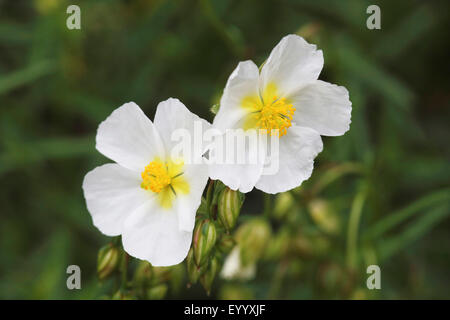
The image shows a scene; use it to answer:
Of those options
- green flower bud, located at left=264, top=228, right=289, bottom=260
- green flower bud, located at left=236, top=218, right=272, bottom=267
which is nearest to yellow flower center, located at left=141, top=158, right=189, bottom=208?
green flower bud, located at left=236, top=218, right=272, bottom=267

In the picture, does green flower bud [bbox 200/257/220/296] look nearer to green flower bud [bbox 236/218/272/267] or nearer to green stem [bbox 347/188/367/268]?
green flower bud [bbox 236/218/272/267]

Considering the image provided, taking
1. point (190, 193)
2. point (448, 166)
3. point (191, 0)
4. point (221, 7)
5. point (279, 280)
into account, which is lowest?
point (279, 280)

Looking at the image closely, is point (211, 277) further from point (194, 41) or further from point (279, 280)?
point (194, 41)

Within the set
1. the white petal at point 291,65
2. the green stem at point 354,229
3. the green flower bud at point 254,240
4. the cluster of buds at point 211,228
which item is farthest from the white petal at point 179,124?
the green stem at point 354,229

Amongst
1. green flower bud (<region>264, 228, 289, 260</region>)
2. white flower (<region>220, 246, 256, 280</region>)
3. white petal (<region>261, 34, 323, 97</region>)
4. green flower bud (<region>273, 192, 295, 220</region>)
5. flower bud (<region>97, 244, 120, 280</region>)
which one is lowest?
flower bud (<region>97, 244, 120, 280</region>)

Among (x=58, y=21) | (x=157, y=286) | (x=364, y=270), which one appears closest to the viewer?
(x=157, y=286)
